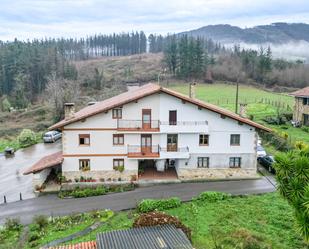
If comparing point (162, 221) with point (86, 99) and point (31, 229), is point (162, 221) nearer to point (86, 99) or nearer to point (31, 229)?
point (31, 229)

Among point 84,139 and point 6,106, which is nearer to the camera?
point 84,139

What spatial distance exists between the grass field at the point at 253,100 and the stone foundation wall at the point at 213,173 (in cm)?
1277

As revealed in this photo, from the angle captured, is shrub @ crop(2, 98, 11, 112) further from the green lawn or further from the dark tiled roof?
the dark tiled roof

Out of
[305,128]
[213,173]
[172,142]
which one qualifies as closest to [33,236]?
[172,142]

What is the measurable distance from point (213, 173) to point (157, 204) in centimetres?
919

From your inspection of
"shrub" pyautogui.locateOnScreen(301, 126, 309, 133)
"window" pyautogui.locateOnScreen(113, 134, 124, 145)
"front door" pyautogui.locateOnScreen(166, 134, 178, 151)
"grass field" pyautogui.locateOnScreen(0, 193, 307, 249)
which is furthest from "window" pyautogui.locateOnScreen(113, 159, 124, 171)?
"shrub" pyautogui.locateOnScreen(301, 126, 309, 133)

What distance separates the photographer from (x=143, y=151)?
31797mm

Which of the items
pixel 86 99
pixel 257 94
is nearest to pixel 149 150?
pixel 86 99

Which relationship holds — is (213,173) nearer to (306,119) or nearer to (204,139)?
(204,139)

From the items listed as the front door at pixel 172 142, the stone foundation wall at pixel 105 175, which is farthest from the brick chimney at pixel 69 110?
the front door at pixel 172 142

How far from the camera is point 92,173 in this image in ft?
103

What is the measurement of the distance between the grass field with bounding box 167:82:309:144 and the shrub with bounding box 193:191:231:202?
744 inches

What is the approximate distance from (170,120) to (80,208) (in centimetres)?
1168

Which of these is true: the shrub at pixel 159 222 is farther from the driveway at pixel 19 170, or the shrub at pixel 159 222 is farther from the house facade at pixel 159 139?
the driveway at pixel 19 170
